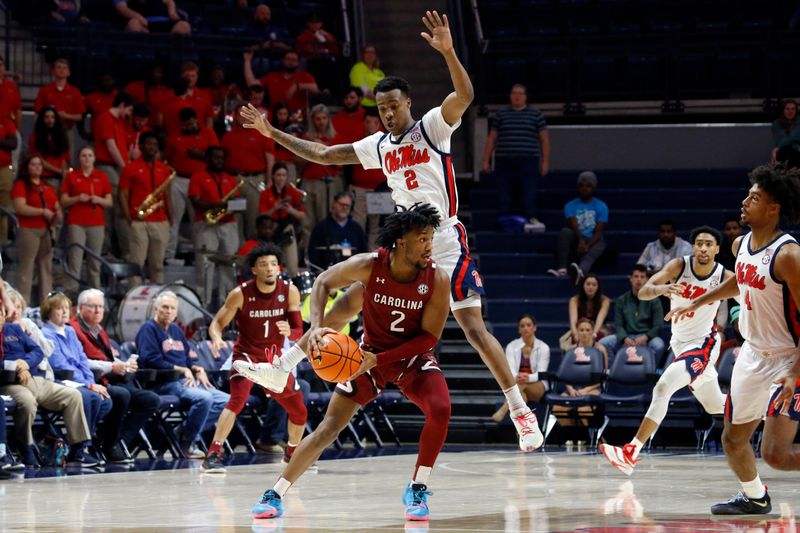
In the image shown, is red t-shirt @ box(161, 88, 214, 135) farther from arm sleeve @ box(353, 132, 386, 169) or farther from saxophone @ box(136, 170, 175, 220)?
arm sleeve @ box(353, 132, 386, 169)

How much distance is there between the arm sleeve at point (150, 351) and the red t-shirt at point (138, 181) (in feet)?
10.3

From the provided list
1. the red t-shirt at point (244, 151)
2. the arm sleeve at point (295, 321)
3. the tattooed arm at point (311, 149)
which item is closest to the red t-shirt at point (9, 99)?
the red t-shirt at point (244, 151)

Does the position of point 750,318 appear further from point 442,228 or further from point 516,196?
point 516,196

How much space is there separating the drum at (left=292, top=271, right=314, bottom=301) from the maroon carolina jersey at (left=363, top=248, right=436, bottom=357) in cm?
694

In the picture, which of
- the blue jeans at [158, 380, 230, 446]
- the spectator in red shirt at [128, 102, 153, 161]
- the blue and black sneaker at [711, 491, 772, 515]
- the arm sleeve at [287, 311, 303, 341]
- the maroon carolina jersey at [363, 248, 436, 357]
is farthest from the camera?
the spectator in red shirt at [128, 102, 153, 161]

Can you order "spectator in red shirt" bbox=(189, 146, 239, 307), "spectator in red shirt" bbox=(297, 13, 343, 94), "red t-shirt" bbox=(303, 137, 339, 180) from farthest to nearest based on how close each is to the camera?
1. "spectator in red shirt" bbox=(297, 13, 343, 94)
2. "red t-shirt" bbox=(303, 137, 339, 180)
3. "spectator in red shirt" bbox=(189, 146, 239, 307)

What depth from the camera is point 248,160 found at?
1592 cm

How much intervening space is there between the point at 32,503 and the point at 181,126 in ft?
28.0

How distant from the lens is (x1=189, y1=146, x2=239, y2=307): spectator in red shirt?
49.1 ft

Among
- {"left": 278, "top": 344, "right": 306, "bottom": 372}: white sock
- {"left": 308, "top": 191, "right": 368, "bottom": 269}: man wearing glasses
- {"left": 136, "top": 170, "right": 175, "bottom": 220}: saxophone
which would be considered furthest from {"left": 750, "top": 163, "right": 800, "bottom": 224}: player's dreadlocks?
{"left": 136, "top": 170, "right": 175, "bottom": 220}: saxophone

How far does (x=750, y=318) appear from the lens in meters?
6.64

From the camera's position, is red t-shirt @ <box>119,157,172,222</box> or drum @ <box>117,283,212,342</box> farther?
red t-shirt @ <box>119,157,172,222</box>

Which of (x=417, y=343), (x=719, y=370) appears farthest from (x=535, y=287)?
(x=417, y=343)

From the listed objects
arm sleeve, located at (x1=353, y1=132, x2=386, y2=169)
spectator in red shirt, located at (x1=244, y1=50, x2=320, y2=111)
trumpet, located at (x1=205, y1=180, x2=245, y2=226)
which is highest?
spectator in red shirt, located at (x1=244, y1=50, x2=320, y2=111)
